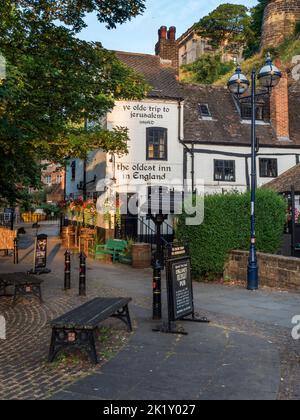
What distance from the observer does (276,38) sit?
173 ft

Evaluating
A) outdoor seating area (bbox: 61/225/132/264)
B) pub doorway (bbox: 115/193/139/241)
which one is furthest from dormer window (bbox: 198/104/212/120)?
outdoor seating area (bbox: 61/225/132/264)

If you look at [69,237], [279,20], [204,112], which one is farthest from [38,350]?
[279,20]

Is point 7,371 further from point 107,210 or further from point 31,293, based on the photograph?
point 107,210

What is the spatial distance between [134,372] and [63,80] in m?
5.91

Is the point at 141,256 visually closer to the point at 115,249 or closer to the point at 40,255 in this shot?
the point at 115,249

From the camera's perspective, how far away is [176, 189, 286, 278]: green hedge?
1208cm

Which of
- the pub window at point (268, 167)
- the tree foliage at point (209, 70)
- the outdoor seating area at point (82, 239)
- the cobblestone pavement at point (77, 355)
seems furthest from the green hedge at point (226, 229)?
the tree foliage at point (209, 70)

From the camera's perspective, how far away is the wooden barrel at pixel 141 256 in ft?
50.4

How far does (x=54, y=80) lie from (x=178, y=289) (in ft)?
15.9

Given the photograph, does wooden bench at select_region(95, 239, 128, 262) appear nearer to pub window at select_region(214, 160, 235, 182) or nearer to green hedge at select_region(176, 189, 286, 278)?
green hedge at select_region(176, 189, 286, 278)

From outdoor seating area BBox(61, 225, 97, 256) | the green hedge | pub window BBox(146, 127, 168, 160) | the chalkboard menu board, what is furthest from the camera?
pub window BBox(146, 127, 168, 160)

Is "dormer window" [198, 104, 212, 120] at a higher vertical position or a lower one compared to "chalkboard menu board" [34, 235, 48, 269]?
higher

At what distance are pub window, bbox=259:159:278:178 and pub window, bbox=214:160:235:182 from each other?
192 cm

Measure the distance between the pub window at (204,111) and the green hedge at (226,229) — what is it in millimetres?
13018
